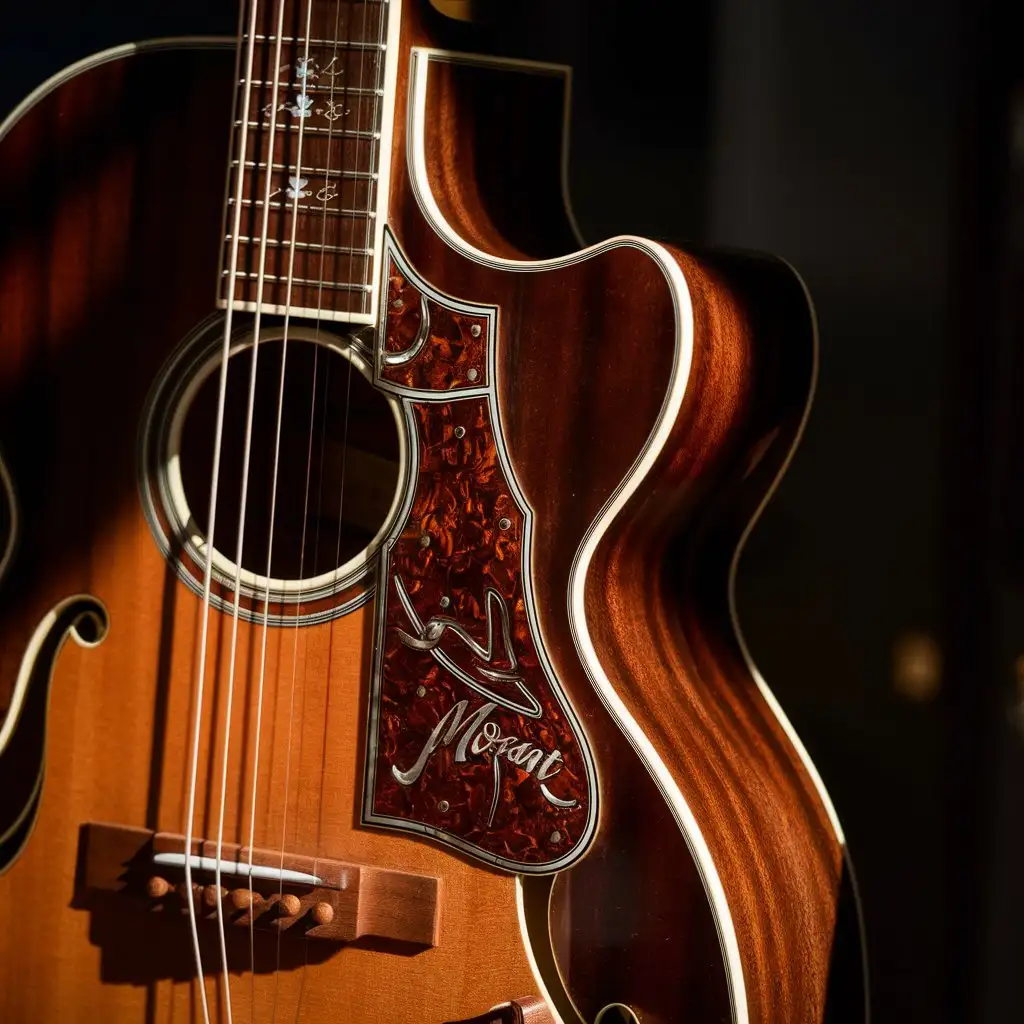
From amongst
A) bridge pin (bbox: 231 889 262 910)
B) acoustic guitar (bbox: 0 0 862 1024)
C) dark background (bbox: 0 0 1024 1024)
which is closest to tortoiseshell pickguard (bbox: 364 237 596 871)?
acoustic guitar (bbox: 0 0 862 1024)

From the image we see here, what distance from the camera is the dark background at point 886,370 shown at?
104 cm

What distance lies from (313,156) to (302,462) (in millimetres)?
247

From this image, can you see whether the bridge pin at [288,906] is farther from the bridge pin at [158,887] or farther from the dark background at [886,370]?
the dark background at [886,370]

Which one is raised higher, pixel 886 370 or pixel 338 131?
pixel 338 131

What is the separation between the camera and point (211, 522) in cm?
89

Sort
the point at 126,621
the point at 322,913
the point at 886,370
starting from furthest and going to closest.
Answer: the point at 886,370 < the point at 126,621 < the point at 322,913

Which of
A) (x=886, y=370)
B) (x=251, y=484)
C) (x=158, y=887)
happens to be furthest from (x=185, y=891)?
(x=886, y=370)

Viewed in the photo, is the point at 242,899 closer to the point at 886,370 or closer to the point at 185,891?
the point at 185,891

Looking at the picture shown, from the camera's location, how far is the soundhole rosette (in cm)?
91

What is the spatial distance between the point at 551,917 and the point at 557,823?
0.07 metres

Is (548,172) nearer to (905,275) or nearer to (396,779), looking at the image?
(905,275)

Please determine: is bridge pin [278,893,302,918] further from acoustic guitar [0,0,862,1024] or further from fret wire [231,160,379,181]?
fret wire [231,160,379,181]

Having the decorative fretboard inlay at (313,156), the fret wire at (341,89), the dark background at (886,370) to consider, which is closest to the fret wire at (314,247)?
the decorative fretboard inlay at (313,156)

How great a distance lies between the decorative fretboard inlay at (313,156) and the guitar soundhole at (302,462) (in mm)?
59
